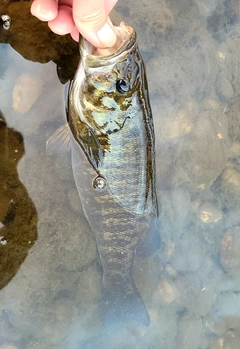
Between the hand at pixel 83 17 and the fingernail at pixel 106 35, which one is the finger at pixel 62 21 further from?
the fingernail at pixel 106 35

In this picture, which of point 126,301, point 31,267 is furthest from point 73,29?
point 126,301

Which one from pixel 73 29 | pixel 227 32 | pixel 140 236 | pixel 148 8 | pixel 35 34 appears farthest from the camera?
pixel 227 32

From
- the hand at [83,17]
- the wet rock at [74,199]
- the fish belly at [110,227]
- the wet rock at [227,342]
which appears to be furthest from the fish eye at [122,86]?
the wet rock at [227,342]

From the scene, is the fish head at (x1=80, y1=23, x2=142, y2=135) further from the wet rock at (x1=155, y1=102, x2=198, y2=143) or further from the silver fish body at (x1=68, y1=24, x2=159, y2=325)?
the wet rock at (x1=155, y1=102, x2=198, y2=143)

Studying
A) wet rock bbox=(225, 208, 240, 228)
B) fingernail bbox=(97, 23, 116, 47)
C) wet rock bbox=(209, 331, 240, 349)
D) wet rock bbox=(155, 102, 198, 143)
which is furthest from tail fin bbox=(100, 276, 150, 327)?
fingernail bbox=(97, 23, 116, 47)

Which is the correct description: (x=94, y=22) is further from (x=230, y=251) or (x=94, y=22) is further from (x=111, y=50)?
(x=230, y=251)

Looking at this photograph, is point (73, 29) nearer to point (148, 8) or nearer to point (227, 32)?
point (148, 8)

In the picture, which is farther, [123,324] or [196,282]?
[196,282]
